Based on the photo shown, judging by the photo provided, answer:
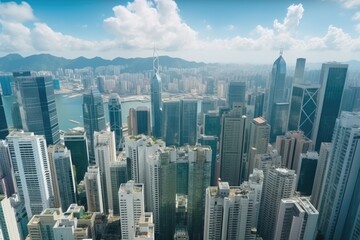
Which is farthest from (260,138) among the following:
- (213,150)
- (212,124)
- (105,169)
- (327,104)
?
(105,169)

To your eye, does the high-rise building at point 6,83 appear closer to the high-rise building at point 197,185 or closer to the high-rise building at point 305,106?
the high-rise building at point 197,185

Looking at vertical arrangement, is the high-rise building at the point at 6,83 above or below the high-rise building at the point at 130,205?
above

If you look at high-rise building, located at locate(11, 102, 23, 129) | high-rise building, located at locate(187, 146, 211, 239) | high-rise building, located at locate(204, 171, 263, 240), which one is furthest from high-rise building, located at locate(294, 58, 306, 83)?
high-rise building, located at locate(11, 102, 23, 129)

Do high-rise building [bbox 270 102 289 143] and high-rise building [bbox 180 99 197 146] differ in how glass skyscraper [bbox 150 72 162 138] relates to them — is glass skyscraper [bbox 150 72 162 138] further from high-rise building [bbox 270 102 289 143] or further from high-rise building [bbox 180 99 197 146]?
high-rise building [bbox 270 102 289 143]

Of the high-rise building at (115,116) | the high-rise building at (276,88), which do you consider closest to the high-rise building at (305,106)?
the high-rise building at (276,88)

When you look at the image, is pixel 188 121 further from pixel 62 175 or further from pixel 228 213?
pixel 228 213

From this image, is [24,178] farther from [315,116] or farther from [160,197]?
[315,116]
